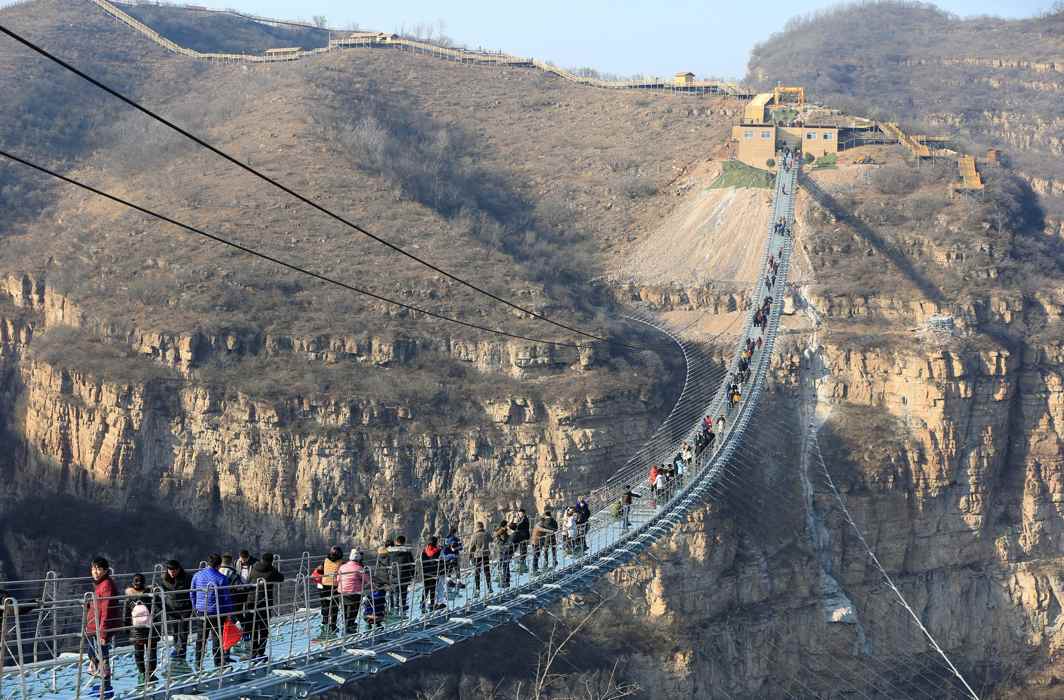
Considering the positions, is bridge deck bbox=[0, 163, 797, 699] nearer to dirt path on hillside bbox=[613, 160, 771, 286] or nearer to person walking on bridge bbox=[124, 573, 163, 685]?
person walking on bridge bbox=[124, 573, 163, 685]

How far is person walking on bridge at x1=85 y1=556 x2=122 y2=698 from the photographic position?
1891 cm

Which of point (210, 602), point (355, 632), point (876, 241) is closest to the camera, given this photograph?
point (210, 602)

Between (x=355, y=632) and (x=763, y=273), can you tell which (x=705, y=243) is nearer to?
(x=763, y=273)

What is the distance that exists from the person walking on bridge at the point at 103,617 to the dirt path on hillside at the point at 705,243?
157 feet

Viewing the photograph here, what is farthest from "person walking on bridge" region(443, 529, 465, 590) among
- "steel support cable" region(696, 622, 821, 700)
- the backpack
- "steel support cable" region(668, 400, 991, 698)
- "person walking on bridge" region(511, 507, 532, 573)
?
"steel support cable" region(696, 622, 821, 700)

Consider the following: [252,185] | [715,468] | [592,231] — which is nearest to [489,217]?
[592,231]

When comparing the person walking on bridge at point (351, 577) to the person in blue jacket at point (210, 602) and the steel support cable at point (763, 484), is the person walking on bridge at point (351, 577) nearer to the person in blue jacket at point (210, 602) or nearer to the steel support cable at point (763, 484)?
the person in blue jacket at point (210, 602)

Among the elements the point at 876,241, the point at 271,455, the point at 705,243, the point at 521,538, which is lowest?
the point at 271,455

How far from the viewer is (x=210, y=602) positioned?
20266 millimetres

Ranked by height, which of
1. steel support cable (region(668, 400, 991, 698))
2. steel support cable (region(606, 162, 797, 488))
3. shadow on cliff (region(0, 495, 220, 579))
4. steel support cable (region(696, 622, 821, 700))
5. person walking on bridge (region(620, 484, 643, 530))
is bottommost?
steel support cable (region(696, 622, 821, 700))

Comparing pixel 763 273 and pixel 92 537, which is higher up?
pixel 763 273

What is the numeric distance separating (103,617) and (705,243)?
51664 millimetres

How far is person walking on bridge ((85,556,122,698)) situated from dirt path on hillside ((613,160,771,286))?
47964mm

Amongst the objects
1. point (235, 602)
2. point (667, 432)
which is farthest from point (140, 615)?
point (667, 432)
